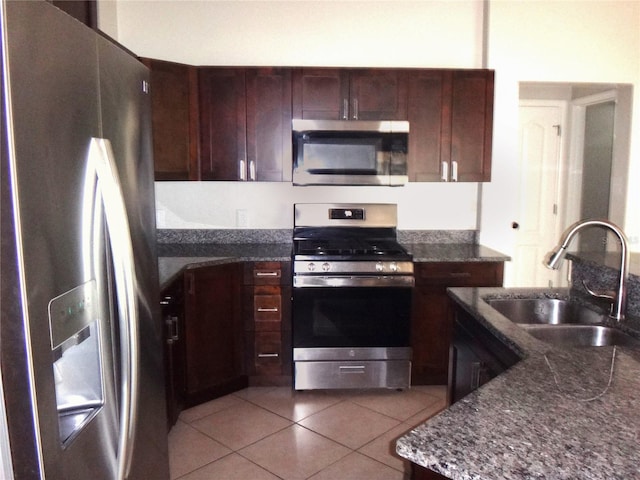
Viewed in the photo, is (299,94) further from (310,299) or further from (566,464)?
(566,464)

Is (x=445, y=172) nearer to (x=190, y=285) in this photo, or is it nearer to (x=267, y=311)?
(x=267, y=311)

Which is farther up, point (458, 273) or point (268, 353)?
point (458, 273)

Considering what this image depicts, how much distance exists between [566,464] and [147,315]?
1.19m


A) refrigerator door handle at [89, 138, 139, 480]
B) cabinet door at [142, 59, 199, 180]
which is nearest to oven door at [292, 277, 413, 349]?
cabinet door at [142, 59, 199, 180]

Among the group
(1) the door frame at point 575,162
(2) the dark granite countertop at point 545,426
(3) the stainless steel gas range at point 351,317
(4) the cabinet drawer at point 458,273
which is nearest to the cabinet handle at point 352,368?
(3) the stainless steel gas range at point 351,317

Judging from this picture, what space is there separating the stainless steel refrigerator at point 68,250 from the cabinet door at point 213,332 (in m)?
1.51

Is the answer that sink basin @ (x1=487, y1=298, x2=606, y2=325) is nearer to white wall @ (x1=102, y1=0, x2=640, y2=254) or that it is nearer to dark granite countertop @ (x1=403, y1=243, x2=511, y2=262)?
dark granite countertop @ (x1=403, y1=243, x2=511, y2=262)

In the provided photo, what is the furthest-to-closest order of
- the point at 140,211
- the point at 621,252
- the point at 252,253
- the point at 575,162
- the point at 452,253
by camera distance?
the point at 575,162 < the point at 452,253 < the point at 252,253 < the point at 621,252 < the point at 140,211

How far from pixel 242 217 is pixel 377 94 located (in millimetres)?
1285

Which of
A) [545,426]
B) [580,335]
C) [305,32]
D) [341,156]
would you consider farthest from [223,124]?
[545,426]

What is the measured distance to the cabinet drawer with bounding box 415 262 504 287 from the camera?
130 inches

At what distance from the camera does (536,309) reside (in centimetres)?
219

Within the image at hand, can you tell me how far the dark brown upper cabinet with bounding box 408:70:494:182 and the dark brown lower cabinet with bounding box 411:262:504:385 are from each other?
2.02ft

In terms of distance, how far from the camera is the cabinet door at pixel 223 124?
11.1 ft
